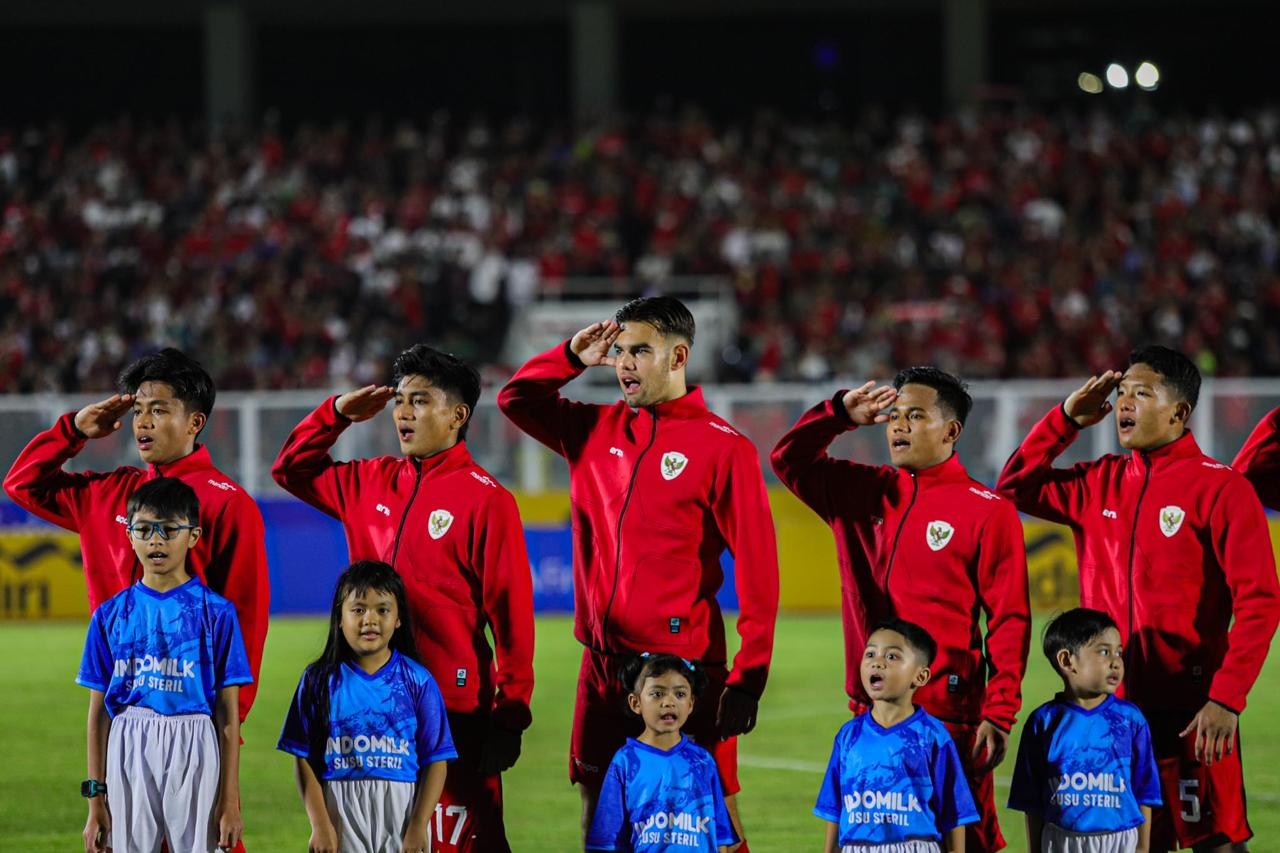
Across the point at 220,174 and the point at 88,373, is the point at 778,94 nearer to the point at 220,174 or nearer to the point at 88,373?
the point at 220,174

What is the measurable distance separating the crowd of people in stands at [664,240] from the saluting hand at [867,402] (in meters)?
16.0

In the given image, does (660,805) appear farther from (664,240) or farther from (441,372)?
(664,240)

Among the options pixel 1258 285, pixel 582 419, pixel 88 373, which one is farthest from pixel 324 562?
pixel 1258 285

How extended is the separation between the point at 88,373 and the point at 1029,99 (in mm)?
16884

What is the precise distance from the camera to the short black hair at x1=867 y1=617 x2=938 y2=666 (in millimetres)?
5531

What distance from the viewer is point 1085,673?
225 inches

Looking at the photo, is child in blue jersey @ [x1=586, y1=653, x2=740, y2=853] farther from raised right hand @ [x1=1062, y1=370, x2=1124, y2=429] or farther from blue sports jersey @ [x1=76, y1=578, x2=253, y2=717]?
raised right hand @ [x1=1062, y1=370, x2=1124, y2=429]

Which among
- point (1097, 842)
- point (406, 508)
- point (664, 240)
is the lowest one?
point (1097, 842)

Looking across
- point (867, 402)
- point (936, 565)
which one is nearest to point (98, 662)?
point (867, 402)

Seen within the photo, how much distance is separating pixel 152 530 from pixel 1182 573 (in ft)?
10.9

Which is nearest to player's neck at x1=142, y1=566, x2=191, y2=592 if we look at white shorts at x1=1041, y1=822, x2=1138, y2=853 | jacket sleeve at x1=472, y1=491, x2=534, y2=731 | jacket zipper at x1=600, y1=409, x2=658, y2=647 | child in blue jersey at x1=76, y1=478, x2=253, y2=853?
child in blue jersey at x1=76, y1=478, x2=253, y2=853

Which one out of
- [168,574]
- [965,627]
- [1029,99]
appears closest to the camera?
[168,574]

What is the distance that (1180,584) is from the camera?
5941 millimetres

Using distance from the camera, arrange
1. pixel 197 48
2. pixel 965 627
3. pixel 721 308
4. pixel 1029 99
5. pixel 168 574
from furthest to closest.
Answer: pixel 197 48, pixel 1029 99, pixel 721 308, pixel 965 627, pixel 168 574
